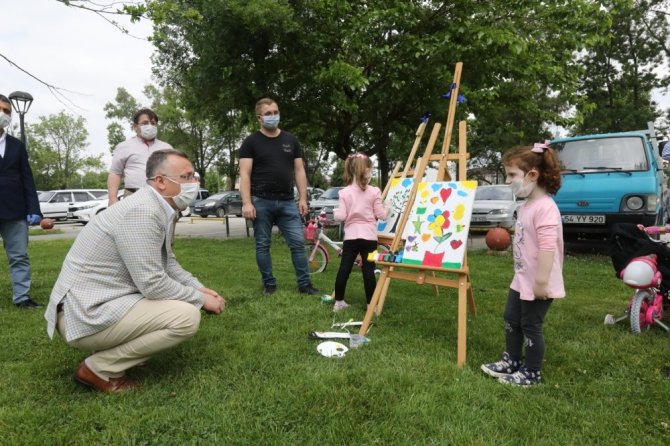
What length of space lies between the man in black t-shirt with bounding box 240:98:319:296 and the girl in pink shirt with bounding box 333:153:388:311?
2.60 feet

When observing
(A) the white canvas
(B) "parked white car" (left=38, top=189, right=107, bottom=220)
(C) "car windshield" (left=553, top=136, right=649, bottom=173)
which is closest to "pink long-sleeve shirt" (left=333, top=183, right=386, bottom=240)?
(A) the white canvas

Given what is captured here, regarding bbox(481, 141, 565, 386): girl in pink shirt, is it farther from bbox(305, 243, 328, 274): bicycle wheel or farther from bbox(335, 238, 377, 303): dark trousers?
bbox(305, 243, 328, 274): bicycle wheel

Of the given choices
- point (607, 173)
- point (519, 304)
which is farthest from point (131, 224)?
point (607, 173)

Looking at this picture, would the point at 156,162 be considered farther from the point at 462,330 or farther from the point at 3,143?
the point at 3,143

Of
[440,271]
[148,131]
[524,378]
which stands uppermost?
[148,131]

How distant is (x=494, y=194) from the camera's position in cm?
1273

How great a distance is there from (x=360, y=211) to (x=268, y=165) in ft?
3.95

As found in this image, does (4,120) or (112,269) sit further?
(4,120)

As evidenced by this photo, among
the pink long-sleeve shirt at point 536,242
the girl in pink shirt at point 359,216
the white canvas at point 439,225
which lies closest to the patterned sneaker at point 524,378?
the pink long-sleeve shirt at point 536,242

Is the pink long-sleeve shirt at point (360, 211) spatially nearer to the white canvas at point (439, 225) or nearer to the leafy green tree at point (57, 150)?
the white canvas at point (439, 225)

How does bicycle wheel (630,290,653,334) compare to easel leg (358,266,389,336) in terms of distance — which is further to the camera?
bicycle wheel (630,290,653,334)

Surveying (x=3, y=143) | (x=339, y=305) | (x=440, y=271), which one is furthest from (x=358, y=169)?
(x=3, y=143)

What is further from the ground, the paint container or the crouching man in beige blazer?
the crouching man in beige blazer

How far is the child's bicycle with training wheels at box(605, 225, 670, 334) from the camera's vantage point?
3.74 m
